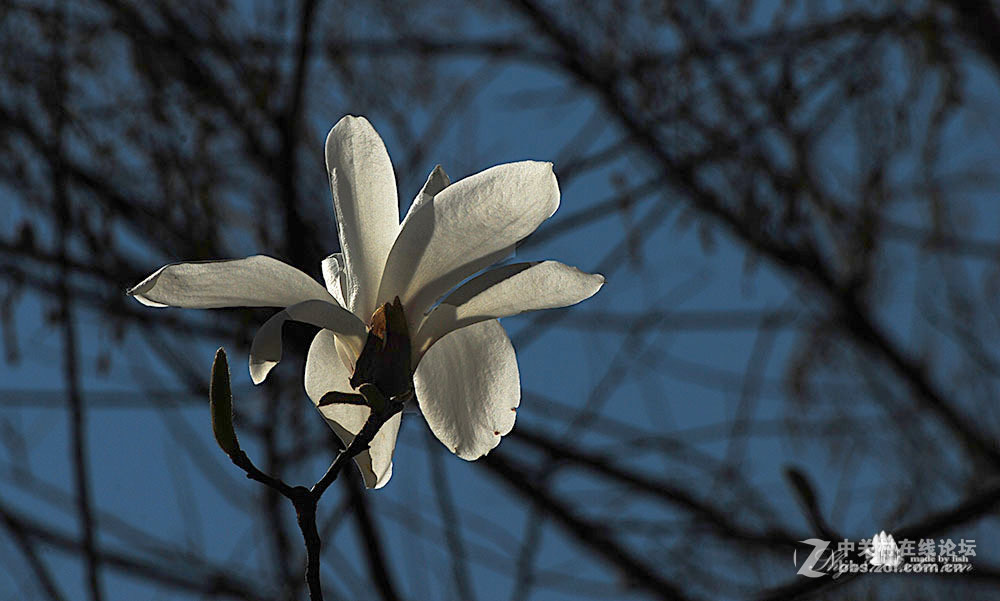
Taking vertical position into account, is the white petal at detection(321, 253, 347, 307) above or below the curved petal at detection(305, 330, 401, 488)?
above

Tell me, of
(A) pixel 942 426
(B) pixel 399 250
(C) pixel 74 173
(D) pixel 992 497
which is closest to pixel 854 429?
(A) pixel 942 426

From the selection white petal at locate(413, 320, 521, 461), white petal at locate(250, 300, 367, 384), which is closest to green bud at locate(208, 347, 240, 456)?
white petal at locate(250, 300, 367, 384)

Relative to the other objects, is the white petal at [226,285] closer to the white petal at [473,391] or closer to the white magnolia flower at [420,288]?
the white magnolia flower at [420,288]

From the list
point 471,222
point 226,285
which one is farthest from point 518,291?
point 226,285

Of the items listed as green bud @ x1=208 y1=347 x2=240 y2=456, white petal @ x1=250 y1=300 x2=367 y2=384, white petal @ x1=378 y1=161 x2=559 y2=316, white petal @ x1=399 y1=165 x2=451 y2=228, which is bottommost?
green bud @ x1=208 y1=347 x2=240 y2=456

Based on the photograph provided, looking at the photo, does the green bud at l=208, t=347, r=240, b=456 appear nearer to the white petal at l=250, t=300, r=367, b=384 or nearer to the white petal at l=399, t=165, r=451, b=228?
the white petal at l=250, t=300, r=367, b=384

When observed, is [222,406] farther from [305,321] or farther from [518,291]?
[518,291]
